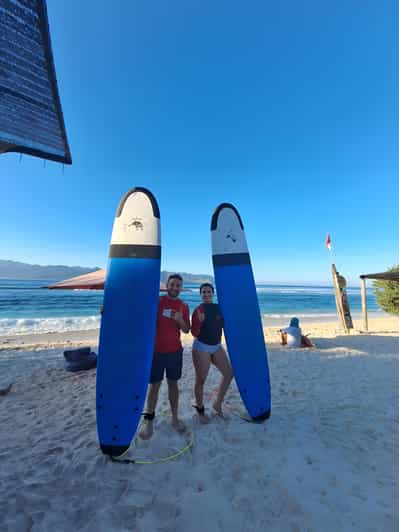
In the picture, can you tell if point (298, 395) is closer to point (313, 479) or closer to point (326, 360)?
point (313, 479)

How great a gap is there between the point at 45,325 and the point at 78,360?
9720 millimetres

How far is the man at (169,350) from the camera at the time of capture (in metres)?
2.20

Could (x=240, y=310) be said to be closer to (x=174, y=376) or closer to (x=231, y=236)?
(x=231, y=236)

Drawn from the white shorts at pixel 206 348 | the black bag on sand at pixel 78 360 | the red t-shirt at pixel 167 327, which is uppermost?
the red t-shirt at pixel 167 327

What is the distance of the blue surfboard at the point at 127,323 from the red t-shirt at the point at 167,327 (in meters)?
0.06

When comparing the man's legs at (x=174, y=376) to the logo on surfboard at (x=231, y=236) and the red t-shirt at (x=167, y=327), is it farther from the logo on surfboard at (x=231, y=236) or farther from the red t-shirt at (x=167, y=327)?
A: the logo on surfboard at (x=231, y=236)

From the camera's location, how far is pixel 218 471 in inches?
69.4

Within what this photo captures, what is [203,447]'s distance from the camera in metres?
2.04

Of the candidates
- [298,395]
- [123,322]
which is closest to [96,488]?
[123,322]

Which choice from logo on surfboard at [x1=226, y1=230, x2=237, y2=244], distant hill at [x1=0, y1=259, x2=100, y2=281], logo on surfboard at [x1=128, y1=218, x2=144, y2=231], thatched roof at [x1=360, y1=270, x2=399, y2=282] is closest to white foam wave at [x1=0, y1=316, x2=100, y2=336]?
logo on surfboard at [x1=128, y1=218, x2=144, y2=231]

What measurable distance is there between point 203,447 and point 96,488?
2.90ft

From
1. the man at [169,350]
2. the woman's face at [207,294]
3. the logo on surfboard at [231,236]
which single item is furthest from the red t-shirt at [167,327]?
the logo on surfboard at [231,236]

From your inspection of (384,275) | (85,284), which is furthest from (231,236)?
(384,275)

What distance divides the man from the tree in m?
13.3
